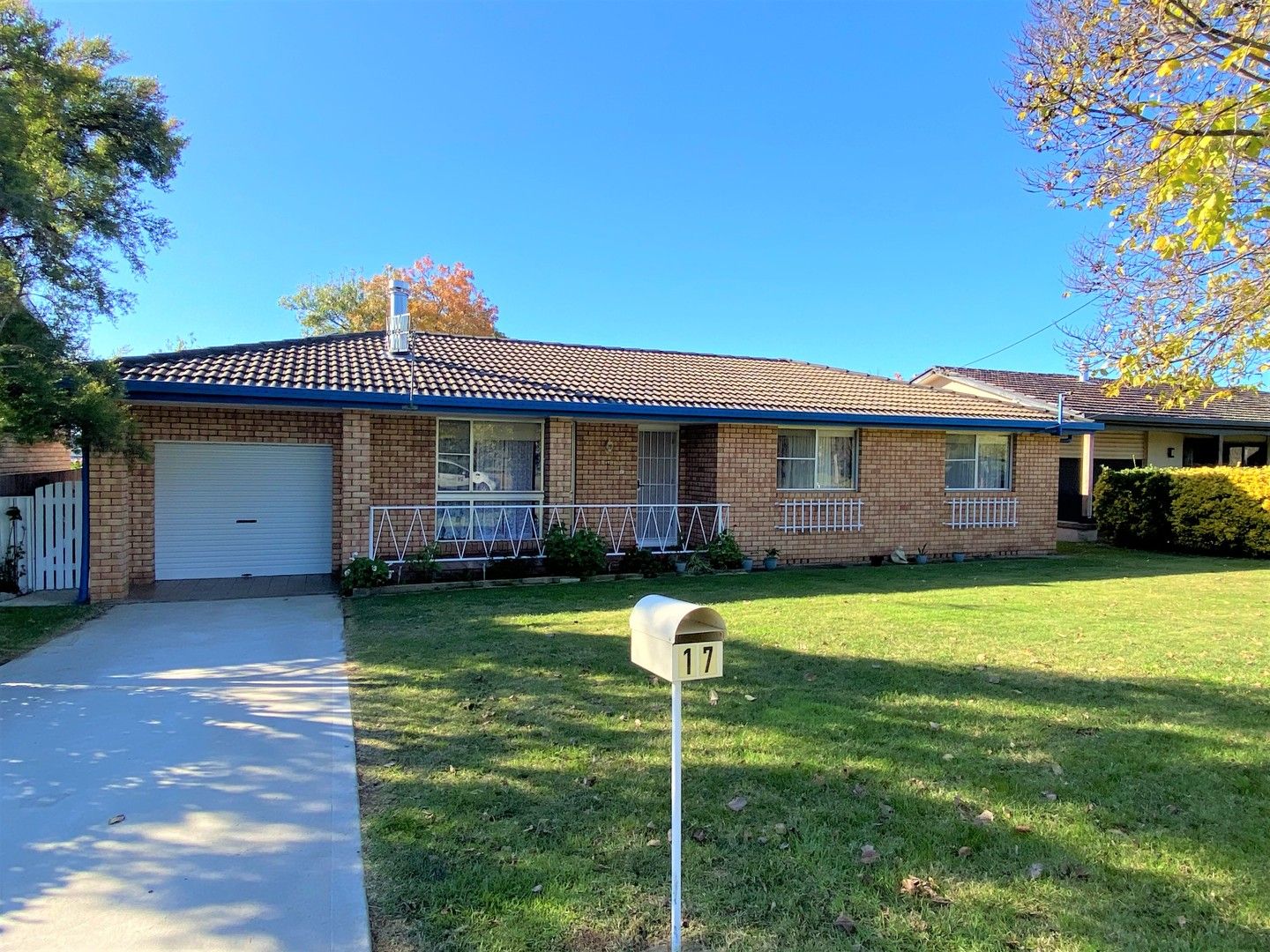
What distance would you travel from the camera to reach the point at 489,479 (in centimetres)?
1246

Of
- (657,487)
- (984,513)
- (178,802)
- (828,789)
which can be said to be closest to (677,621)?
(828,789)

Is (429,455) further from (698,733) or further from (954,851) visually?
(954,851)

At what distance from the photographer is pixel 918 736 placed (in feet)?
15.4

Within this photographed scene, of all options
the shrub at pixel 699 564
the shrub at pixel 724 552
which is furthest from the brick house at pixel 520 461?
the shrub at pixel 699 564

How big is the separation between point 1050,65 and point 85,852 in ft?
26.3

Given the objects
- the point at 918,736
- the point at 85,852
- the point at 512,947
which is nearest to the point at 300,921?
the point at 512,947

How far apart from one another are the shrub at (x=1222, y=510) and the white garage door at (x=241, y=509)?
17732 millimetres

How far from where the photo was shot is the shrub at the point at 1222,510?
51.6 feet

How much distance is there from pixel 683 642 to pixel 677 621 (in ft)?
0.37

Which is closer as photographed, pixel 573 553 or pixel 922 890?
pixel 922 890

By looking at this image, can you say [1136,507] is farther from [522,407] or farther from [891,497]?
[522,407]

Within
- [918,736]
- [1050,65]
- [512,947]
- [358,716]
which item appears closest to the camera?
[512,947]

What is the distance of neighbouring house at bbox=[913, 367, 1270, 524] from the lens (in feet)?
65.9

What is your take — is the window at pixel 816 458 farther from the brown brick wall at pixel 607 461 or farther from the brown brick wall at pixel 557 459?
the brown brick wall at pixel 557 459
